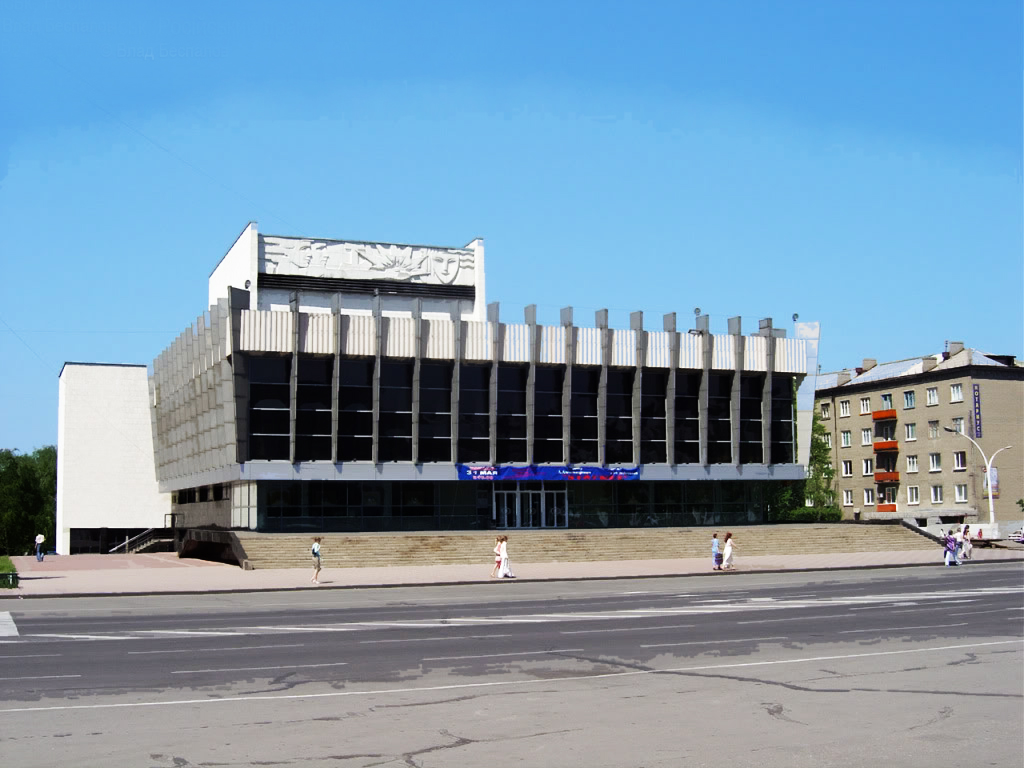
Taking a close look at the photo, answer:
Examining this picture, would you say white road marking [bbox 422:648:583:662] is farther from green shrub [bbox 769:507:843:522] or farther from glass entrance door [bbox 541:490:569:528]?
green shrub [bbox 769:507:843:522]

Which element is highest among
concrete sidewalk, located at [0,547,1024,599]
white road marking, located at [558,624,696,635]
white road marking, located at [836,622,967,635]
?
white road marking, located at [836,622,967,635]

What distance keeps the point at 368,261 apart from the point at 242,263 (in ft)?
27.2

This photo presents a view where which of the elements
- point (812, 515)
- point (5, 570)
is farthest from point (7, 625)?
point (812, 515)

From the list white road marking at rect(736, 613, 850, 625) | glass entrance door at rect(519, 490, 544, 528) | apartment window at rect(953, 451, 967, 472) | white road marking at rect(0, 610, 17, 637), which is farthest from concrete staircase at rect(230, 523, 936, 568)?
white road marking at rect(736, 613, 850, 625)

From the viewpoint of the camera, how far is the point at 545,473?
62.8m

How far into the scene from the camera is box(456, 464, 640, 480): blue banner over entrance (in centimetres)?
6112

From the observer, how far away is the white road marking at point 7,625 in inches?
849

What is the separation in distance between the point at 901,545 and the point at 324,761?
55232 mm

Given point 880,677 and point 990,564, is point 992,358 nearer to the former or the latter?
point 990,564

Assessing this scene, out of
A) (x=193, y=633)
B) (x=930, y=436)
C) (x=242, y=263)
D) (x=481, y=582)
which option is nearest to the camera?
(x=193, y=633)

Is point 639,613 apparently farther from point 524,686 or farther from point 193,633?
point 524,686

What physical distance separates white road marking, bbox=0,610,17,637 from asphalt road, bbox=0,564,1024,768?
4.2 inches

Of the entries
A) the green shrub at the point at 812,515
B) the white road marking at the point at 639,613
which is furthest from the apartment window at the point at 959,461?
the white road marking at the point at 639,613

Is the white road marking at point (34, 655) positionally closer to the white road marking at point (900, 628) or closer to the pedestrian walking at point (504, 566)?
the white road marking at point (900, 628)
